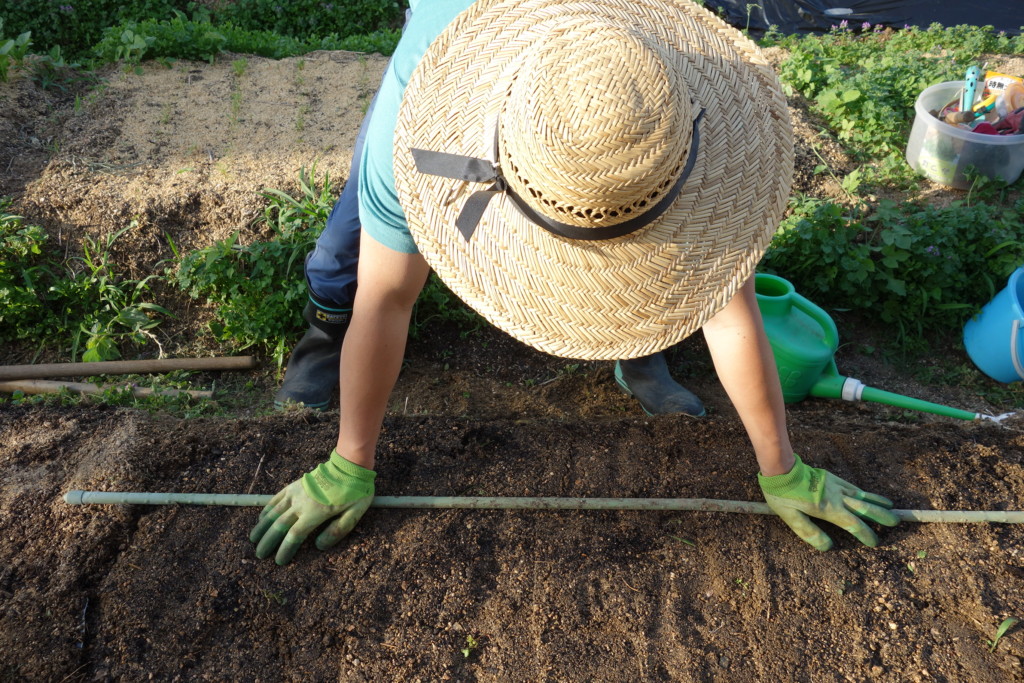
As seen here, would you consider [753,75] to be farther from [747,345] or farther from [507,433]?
[507,433]

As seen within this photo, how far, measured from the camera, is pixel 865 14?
495 cm

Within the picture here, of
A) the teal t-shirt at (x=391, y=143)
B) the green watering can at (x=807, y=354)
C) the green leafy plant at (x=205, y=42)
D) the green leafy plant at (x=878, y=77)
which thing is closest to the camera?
the teal t-shirt at (x=391, y=143)

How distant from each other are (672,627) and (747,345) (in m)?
0.73

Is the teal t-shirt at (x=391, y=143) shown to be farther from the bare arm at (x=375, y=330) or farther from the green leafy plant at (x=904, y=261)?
the green leafy plant at (x=904, y=261)

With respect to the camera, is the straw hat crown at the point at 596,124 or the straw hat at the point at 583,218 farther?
the straw hat at the point at 583,218

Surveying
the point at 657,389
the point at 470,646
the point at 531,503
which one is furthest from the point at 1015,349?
the point at 470,646

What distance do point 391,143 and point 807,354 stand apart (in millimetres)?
1686

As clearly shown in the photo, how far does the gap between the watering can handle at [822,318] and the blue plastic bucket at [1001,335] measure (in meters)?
0.64

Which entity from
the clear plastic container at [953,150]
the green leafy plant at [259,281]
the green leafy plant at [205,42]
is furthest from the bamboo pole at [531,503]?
the green leafy plant at [205,42]

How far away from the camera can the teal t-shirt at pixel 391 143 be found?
1.64m

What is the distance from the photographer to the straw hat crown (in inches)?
49.1

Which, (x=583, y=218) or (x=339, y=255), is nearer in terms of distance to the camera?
(x=583, y=218)

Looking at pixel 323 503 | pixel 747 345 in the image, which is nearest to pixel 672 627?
pixel 747 345

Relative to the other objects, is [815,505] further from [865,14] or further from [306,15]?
[306,15]
